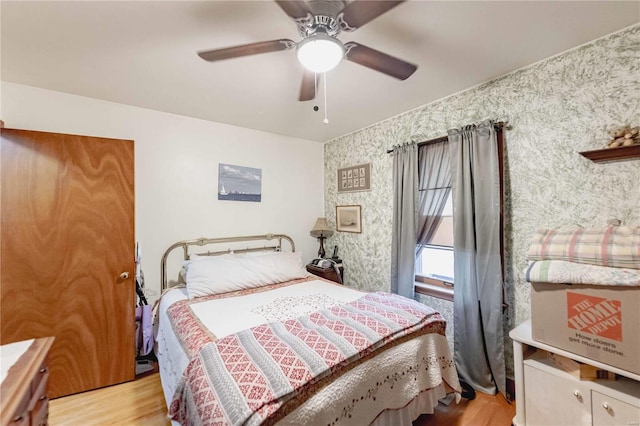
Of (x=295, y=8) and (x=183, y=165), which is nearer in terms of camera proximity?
(x=295, y=8)

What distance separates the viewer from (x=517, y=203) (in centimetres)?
202

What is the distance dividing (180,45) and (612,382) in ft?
10.2

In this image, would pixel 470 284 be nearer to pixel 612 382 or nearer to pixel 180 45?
pixel 612 382

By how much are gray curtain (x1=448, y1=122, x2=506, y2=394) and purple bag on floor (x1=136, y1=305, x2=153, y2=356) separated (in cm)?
275

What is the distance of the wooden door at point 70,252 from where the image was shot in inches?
74.8

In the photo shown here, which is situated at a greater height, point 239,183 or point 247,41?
point 247,41

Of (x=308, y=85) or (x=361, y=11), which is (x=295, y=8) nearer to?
(x=361, y=11)

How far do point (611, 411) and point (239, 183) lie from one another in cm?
334

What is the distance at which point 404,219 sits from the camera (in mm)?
2697

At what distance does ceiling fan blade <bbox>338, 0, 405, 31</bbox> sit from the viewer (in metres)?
1.09

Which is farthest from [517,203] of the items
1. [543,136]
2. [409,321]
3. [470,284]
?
[409,321]

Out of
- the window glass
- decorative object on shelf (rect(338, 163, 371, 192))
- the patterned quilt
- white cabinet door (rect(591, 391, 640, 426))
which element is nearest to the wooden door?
the patterned quilt

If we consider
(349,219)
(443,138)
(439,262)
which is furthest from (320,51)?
(349,219)

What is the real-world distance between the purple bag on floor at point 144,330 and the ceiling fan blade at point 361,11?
2775 millimetres
